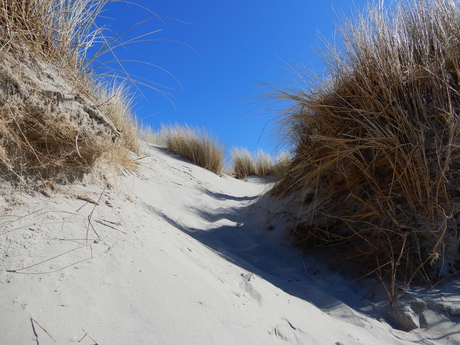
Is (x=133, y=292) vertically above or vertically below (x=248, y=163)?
below

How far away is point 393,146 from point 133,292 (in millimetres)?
1843

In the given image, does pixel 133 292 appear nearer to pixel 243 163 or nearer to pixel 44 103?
pixel 44 103

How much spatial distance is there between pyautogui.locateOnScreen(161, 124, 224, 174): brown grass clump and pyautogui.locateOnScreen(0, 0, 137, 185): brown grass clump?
5.10 m

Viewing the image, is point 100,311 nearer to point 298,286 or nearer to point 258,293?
point 258,293

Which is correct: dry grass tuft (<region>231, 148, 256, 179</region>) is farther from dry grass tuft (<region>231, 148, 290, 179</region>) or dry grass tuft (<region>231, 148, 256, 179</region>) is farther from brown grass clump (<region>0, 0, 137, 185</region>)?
brown grass clump (<region>0, 0, 137, 185</region>)

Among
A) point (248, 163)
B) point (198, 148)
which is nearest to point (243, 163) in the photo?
point (248, 163)

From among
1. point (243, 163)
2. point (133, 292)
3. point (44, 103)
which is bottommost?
point (133, 292)

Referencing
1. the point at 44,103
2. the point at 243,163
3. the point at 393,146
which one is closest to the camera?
the point at 44,103

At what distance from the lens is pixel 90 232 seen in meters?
1.34

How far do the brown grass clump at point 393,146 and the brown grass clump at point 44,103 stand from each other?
1646 mm

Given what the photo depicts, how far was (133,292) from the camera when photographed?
42.9 inches

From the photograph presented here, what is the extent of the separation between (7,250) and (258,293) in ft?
3.33

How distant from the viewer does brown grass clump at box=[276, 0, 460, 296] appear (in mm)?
1979

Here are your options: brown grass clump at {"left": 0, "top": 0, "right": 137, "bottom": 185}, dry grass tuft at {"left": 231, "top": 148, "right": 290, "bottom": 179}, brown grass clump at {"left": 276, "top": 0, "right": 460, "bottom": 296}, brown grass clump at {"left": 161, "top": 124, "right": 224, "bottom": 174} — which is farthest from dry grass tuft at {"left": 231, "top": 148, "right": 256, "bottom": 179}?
brown grass clump at {"left": 0, "top": 0, "right": 137, "bottom": 185}
